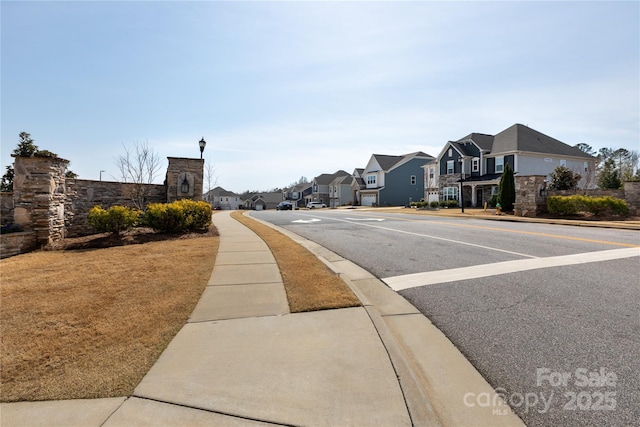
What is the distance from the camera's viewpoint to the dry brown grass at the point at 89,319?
2947mm

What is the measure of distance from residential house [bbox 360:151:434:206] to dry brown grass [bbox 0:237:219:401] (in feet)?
151

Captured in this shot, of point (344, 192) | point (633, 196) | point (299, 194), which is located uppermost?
point (299, 194)

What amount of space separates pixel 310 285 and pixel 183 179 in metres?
12.2

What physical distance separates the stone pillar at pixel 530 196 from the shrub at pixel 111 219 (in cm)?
2320

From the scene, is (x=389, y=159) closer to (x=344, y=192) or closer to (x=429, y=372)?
(x=344, y=192)

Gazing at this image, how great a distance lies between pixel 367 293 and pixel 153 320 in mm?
3178

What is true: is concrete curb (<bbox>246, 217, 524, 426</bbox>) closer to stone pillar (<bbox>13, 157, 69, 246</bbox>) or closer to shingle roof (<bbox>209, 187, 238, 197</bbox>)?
stone pillar (<bbox>13, 157, 69, 246</bbox>)

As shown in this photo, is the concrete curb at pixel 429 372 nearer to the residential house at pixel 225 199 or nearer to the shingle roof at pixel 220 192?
the residential house at pixel 225 199

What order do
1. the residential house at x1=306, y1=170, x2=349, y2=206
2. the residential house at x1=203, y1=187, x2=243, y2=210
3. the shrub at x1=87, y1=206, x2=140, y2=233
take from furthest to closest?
1. the residential house at x1=203, y1=187, x2=243, y2=210
2. the residential house at x1=306, y1=170, x2=349, y2=206
3. the shrub at x1=87, y1=206, x2=140, y2=233

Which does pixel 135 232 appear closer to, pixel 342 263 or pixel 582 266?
pixel 342 263

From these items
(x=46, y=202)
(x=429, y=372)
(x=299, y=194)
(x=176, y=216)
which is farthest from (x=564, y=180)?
(x=299, y=194)

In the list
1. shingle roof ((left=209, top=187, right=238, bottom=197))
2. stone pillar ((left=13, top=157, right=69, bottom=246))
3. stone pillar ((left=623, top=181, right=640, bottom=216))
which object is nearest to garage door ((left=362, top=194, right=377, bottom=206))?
stone pillar ((left=623, top=181, right=640, bottom=216))

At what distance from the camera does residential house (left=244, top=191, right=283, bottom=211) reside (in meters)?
89.1

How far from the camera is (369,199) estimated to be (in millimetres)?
54062
